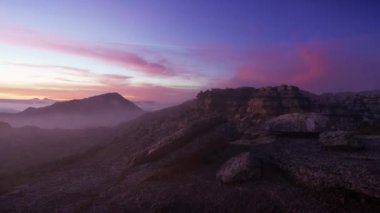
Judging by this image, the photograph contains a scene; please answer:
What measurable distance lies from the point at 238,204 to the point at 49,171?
15.0m

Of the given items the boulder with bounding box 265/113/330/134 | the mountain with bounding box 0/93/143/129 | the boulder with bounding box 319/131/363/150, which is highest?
the boulder with bounding box 265/113/330/134

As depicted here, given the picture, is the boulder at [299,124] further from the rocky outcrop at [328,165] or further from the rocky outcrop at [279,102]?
the rocky outcrop at [279,102]

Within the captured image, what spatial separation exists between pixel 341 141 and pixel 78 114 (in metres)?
116

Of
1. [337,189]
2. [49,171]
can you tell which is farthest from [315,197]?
[49,171]

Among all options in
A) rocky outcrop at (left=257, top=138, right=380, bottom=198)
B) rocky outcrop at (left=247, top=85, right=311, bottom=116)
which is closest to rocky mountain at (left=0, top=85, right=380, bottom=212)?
rocky outcrop at (left=257, top=138, right=380, bottom=198)

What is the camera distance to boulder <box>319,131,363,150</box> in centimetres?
1630

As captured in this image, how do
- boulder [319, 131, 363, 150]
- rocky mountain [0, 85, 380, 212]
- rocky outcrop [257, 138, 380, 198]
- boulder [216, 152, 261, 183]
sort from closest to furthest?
rocky outcrop [257, 138, 380, 198]
rocky mountain [0, 85, 380, 212]
boulder [216, 152, 261, 183]
boulder [319, 131, 363, 150]

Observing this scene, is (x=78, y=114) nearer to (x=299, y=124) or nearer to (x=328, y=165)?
(x=299, y=124)

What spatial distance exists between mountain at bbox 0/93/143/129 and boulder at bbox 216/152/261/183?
9097cm

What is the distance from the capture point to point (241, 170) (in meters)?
15.0

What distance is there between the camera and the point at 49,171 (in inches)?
907

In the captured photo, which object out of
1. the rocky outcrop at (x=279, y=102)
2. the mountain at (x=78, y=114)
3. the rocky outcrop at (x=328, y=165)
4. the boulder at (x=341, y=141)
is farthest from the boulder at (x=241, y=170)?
the mountain at (x=78, y=114)

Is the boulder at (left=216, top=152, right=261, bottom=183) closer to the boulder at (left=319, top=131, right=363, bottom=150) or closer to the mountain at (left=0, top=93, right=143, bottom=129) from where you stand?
the boulder at (left=319, top=131, right=363, bottom=150)

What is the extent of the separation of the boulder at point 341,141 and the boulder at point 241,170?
3989 millimetres
